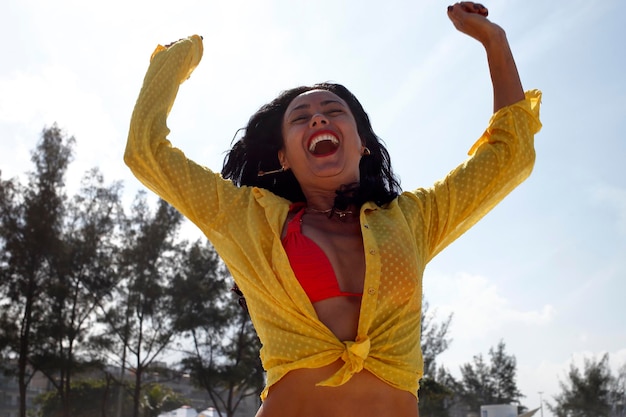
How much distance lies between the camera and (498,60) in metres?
2.70

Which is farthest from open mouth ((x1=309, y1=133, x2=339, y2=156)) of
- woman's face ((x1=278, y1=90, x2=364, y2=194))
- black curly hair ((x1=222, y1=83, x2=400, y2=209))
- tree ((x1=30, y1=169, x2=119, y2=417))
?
tree ((x1=30, y1=169, x2=119, y2=417))

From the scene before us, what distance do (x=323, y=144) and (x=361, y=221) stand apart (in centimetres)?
37

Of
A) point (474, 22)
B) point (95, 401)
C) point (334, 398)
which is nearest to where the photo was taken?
point (334, 398)

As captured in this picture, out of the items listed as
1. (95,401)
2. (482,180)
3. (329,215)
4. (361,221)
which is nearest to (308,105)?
(329,215)

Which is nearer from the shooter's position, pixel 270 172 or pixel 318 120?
pixel 318 120

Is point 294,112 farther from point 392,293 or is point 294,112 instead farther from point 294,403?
point 294,403

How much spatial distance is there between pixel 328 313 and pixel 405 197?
617 millimetres

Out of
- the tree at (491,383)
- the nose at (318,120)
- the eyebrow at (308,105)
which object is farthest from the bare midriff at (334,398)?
the tree at (491,383)

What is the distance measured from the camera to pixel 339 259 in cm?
223

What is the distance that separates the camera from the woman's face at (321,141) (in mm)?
2479

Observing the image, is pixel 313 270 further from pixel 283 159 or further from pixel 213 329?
pixel 213 329

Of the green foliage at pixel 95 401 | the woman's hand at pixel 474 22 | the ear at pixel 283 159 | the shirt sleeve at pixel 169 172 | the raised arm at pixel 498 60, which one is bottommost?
the shirt sleeve at pixel 169 172

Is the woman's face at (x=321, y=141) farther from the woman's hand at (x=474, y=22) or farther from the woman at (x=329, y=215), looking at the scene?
the woman's hand at (x=474, y=22)

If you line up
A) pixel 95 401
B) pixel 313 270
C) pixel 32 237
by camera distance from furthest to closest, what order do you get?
pixel 95 401 < pixel 32 237 < pixel 313 270
